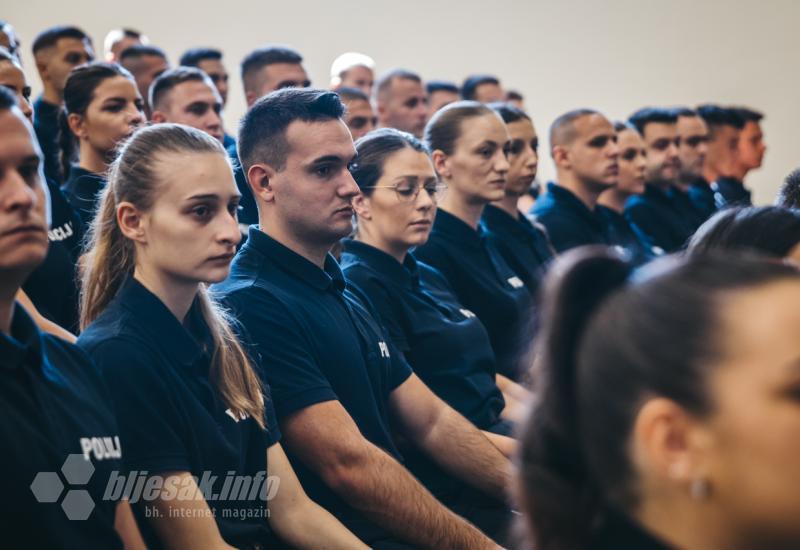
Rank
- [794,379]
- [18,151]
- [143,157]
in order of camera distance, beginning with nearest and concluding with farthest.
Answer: [794,379] → [18,151] → [143,157]

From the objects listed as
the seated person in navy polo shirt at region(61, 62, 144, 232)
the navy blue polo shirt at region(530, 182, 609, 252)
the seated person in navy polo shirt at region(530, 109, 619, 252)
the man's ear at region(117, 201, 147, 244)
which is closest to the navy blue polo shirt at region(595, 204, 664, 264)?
the seated person in navy polo shirt at region(530, 109, 619, 252)

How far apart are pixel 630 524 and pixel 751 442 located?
0.14 meters

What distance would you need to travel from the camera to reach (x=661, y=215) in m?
4.97

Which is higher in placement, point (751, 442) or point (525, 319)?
point (751, 442)

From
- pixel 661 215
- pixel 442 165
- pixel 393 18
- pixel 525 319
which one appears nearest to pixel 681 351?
pixel 525 319

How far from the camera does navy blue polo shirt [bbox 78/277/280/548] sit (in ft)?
5.19

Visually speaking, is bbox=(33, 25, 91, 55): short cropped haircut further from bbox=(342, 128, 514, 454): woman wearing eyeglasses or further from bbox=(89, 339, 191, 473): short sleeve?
bbox=(89, 339, 191, 473): short sleeve

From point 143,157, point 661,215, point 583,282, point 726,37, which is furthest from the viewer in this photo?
point 726,37

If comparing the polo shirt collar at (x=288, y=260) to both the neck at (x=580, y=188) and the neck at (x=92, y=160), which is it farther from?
the neck at (x=580, y=188)

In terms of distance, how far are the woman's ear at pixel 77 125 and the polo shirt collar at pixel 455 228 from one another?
1077mm

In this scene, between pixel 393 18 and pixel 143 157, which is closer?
pixel 143 157

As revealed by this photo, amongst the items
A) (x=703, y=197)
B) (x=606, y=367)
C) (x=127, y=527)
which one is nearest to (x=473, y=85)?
(x=703, y=197)

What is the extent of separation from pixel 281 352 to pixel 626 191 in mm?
3094

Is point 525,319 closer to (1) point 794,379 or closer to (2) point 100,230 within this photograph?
Result: (2) point 100,230
